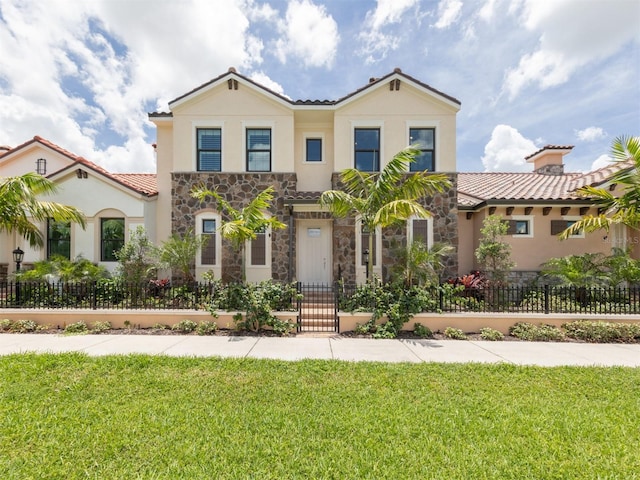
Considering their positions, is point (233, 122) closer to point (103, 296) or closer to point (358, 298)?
point (103, 296)

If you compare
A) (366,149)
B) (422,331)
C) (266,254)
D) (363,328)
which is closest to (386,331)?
(363,328)

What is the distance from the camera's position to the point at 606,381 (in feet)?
16.3

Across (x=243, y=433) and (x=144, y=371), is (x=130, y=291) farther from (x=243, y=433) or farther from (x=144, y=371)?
(x=243, y=433)

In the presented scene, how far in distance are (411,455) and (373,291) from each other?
215 inches

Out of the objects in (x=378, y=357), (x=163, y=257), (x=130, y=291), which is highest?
(x=163, y=257)

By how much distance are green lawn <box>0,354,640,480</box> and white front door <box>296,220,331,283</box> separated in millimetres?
7462

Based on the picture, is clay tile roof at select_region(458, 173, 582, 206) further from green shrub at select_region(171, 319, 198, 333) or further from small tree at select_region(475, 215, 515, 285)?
green shrub at select_region(171, 319, 198, 333)

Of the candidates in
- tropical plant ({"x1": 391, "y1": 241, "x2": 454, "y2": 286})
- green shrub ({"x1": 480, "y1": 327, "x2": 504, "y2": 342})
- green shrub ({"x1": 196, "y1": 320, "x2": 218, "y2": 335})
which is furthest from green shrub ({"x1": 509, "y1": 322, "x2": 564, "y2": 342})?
green shrub ({"x1": 196, "y1": 320, "x2": 218, "y2": 335})

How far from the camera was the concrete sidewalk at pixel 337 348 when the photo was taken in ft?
20.3

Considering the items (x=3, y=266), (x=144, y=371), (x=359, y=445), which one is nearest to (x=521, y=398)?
(x=359, y=445)

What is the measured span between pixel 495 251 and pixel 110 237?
15.0m

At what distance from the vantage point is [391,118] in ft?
40.8

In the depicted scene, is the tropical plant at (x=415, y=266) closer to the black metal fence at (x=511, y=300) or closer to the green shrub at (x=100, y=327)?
the black metal fence at (x=511, y=300)

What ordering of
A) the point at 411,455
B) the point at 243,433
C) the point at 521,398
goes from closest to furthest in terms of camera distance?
the point at 411,455 → the point at 243,433 → the point at 521,398
